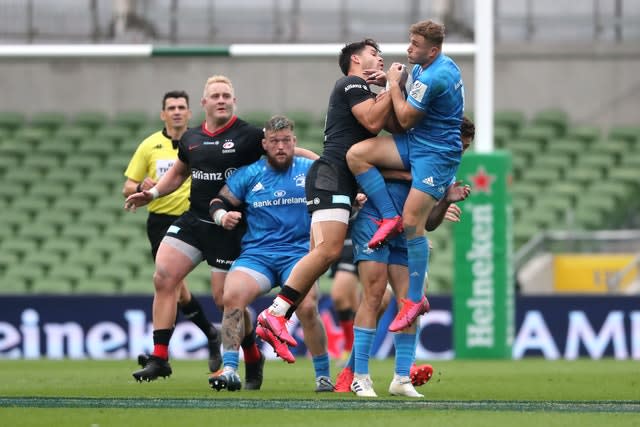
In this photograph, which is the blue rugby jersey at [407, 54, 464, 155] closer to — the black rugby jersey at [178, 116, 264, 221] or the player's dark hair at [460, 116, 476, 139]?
the player's dark hair at [460, 116, 476, 139]

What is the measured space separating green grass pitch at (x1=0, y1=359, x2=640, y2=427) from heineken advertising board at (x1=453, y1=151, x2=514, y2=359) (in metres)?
2.78

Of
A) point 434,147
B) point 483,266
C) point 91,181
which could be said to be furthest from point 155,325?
point 91,181

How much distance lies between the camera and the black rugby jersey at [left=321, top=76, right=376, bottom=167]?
8664 millimetres

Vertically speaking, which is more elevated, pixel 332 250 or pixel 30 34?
pixel 30 34

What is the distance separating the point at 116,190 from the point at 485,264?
7899 mm

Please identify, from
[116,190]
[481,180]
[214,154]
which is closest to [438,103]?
[214,154]

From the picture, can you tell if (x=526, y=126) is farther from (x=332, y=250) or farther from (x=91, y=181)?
(x=332, y=250)

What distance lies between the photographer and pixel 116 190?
20.9m

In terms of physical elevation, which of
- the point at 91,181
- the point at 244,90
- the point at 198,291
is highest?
the point at 244,90

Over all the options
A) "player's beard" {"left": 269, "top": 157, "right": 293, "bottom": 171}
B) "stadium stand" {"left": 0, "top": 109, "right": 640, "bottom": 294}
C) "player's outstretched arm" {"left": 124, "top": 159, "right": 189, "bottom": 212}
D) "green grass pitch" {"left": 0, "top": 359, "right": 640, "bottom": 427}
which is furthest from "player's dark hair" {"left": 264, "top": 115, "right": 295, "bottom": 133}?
"stadium stand" {"left": 0, "top": 109, "right": 640, "bottom": 294}

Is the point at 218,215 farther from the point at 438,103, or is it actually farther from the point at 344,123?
the point at 438,103

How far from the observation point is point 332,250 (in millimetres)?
8531

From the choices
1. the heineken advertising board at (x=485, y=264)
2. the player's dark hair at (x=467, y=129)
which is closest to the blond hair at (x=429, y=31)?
the player's dark hair at (x=467, y=129)

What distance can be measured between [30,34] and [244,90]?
368cm
